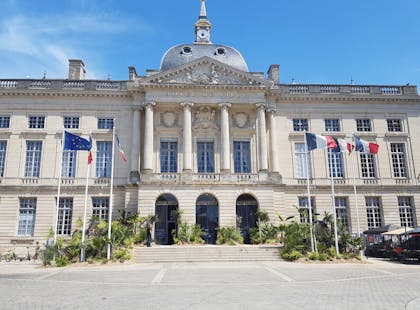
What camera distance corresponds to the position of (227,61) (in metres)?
33.2

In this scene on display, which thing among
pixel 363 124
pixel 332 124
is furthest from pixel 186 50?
pixel 363 124

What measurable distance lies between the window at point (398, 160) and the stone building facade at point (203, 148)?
0.38ft

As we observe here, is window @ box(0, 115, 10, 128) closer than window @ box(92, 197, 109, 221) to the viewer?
No

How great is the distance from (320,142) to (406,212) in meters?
13.7

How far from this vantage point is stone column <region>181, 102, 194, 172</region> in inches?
1093

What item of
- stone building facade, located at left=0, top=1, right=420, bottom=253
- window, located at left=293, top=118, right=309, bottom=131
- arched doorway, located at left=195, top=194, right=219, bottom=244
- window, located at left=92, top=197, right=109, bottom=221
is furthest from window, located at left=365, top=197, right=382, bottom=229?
window, located at left=92, top=197, right=109, bottom=221

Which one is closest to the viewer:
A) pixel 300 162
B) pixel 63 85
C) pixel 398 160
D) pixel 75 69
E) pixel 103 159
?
pixel 103 159

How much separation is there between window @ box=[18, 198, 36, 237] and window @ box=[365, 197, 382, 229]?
2661 cm

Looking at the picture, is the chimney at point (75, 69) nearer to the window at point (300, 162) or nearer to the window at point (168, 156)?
the window at point (168, 156)

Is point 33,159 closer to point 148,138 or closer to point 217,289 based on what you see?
point 148,138

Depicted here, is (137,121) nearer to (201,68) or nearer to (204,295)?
(201,68)

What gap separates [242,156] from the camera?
2973cm

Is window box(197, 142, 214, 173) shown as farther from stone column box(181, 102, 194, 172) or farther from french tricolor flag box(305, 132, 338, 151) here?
french tricolor flag box(305, 132, 338, 151)

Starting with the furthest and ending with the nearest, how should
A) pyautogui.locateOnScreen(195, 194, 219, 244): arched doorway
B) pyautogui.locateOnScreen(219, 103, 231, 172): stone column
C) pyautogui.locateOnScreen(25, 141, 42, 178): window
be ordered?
1. pyautogui.locateOnScreen(25, 141, 42, 178): window
2. pyautogui.locateOnScreen(219, 103, 231, 172): stone column
3. pyautogui.locateOnScreen(195, 194, 219, 244): arched doorway
